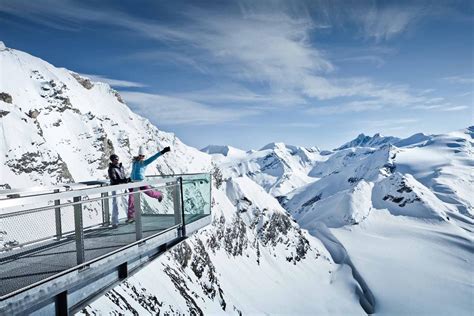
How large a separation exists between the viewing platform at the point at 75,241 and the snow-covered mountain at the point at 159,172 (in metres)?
0.72

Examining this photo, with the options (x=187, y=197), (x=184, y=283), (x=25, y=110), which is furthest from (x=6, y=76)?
(x=187, y=197)

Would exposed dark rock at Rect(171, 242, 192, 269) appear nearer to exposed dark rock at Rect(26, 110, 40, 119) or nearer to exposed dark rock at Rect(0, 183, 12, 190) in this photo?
exposed dark rock at Rect(26, 110, 40, 119)

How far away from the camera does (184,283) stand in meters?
67.9

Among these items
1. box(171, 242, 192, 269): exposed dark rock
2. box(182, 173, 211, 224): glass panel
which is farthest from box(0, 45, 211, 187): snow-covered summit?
box(182, 173, 211, 224): glass panel

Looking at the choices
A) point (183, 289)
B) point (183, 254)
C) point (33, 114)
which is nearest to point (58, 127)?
point (33, 114)

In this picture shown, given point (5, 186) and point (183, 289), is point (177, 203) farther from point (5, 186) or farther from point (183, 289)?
point (183, 289)

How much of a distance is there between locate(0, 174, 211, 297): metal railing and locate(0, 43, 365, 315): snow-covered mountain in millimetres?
610

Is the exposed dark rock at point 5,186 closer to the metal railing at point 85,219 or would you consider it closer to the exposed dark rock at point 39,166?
the exposed dark rock at point 39,166

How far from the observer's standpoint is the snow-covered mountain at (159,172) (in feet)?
147

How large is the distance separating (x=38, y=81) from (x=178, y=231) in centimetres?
5754

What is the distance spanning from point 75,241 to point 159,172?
72.6 metres

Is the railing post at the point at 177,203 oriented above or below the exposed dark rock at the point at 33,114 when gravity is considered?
below

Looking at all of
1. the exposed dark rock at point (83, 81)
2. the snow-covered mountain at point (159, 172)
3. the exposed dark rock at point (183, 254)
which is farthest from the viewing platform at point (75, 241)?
the exposed dark rock at point (83, 81)

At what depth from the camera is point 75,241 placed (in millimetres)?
6918
